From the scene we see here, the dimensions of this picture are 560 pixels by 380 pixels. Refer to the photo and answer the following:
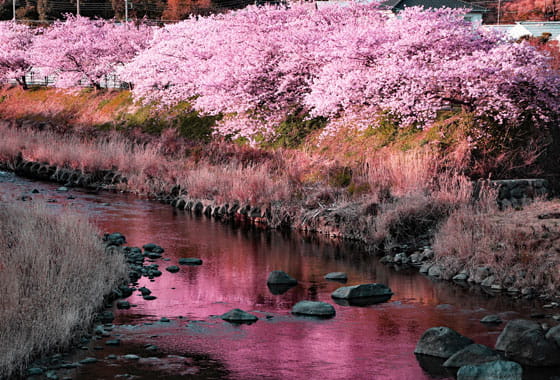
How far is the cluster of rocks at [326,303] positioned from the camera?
1342cm

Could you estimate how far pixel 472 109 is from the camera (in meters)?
24.1

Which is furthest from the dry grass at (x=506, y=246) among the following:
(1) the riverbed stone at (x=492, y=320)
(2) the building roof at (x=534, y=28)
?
(2) the building roof at (x=534, y=28)

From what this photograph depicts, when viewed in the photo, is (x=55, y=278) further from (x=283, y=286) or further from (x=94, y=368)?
(x=283, y=286)

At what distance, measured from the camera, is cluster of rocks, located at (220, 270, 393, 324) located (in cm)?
1342

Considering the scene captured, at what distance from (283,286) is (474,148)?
985cm

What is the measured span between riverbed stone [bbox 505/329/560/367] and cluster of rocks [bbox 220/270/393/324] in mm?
3458

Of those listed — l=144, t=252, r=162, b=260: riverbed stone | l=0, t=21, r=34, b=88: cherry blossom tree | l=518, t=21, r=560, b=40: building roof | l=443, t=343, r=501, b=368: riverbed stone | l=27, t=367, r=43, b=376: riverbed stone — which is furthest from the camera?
l=0, t=21, r=34, b=88: cherry blossom tree

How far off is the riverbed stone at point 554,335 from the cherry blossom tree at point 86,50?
38.3 m

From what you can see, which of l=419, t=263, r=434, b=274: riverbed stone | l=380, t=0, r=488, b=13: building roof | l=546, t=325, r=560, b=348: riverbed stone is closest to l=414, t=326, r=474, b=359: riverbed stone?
l=546, t=325, r=560, b=348: riverbed stone

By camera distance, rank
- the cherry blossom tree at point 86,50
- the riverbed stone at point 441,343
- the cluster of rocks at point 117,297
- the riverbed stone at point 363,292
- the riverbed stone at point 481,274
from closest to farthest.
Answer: the cluster of rocks at point 117,297, the riverbed stone at point 441,343, the riverbed stone at point 363,292, the riverbed stone at point 481,274, the cherry blossom tree at point 86,50

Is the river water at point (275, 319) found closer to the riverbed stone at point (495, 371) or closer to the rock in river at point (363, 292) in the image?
the rock in river at point (363, 292)

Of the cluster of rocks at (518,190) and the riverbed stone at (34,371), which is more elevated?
the cluster of rocks at (518,190)

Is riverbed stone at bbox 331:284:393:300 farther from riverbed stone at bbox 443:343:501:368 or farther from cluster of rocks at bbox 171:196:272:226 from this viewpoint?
cluster of rocks at bbox 171:196:272:226

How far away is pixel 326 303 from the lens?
46.1ft
